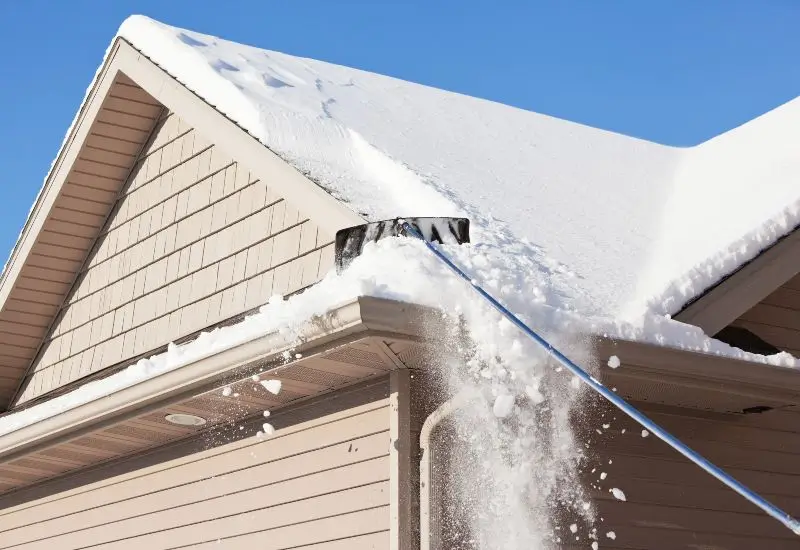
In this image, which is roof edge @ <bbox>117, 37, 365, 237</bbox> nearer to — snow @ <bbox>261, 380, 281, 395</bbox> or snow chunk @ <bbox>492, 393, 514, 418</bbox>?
snow @ <bbox>261, 380, 281, 395</bbox>

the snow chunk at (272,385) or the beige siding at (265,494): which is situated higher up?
the snow chunk at (272,385)

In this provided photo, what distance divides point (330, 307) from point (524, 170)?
3.42 metres

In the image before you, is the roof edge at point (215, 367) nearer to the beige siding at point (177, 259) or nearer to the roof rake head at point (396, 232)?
the roof rake head at point (396, 232)

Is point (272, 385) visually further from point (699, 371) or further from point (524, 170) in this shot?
point (524, 170)

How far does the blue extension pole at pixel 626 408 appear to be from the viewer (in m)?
3.36

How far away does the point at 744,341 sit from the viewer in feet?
21.4

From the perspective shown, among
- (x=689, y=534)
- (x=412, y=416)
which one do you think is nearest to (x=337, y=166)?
(x=412, y=416)

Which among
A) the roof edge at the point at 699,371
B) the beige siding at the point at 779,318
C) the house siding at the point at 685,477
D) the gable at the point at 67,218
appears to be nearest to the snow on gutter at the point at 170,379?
the house siding at the point at 685,477

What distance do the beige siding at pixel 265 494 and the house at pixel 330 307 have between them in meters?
0.02

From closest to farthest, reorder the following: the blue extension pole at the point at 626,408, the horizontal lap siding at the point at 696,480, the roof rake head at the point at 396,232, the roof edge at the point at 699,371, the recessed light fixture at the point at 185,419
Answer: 1. the blue extension pole at the point at 626,408
2. the roof edge at the point at 699,371
3. the roof rake head at the point at 396,232
4. the horizontal lap siding at the point at 696,480
5. the recessed light fixture at the point at 185,419

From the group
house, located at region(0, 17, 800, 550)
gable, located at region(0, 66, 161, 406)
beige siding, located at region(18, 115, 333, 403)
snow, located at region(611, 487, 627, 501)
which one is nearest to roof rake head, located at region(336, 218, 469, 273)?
house, located at region(0, 17, 800, 550)

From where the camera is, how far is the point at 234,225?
25.3 feet

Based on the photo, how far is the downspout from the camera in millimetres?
5516

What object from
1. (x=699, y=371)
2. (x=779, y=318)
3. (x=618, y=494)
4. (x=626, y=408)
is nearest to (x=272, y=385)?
(x=618, y=494)
